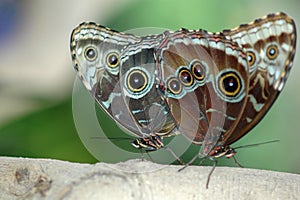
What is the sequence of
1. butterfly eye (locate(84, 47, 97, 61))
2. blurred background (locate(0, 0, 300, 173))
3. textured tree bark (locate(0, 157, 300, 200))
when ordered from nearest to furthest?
textured tree bark (locate(0, 157, 300, 200)) → butterfly eye (locate(84, 47, 97, 61)) → blurred background (locate(0, 0, 300, 173))

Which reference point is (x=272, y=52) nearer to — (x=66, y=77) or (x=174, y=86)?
(x=174, y=86)

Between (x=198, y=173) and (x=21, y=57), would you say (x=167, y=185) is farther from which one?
(x=21, y=57)

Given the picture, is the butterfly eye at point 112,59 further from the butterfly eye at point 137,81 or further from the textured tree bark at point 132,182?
the textured tree bark at point 132,182

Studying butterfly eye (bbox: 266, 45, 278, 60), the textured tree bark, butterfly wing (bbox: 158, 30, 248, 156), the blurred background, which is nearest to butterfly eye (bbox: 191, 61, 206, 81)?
butterfly wing (bbox: 158, 30, 248, 156)

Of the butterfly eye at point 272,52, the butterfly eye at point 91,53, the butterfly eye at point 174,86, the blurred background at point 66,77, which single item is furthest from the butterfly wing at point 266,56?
the blurred background at point 66,77

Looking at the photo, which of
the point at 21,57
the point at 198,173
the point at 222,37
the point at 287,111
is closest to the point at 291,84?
the point at 287,111

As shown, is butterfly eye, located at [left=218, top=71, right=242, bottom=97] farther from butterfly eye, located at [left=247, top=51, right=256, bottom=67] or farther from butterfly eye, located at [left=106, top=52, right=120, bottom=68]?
butterfly eye, located at [left=106, top=52, right=120, bottom=68]
